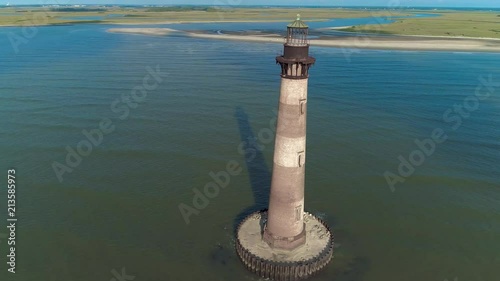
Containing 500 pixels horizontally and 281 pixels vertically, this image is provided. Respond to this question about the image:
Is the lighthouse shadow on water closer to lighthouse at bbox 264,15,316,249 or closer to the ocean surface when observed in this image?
the ocean surface

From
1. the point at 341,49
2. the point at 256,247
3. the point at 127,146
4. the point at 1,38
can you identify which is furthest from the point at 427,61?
the point at 1,38

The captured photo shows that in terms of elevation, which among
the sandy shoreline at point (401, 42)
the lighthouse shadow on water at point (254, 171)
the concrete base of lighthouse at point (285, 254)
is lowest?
the concrete base of lighthouse at point (285, 254)

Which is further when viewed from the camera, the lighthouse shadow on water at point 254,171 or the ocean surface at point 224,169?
the lighthouse shadow on water at point 254,171

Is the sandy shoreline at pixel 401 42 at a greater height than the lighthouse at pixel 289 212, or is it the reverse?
the sandy shoreline at pixel 401 42

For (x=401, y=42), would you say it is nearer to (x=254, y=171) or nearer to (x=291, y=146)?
(x=254, y=171)

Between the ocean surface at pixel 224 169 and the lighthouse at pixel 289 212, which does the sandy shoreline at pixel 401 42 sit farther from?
the lighthouse at pixel 289 212

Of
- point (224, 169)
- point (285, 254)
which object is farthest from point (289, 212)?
point (224, 169)

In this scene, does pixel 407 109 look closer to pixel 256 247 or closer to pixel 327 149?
pixel 327 149

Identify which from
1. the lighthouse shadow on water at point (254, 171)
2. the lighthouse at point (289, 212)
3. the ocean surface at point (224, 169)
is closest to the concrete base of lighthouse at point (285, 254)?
the lighthouse at point (289, 212)
